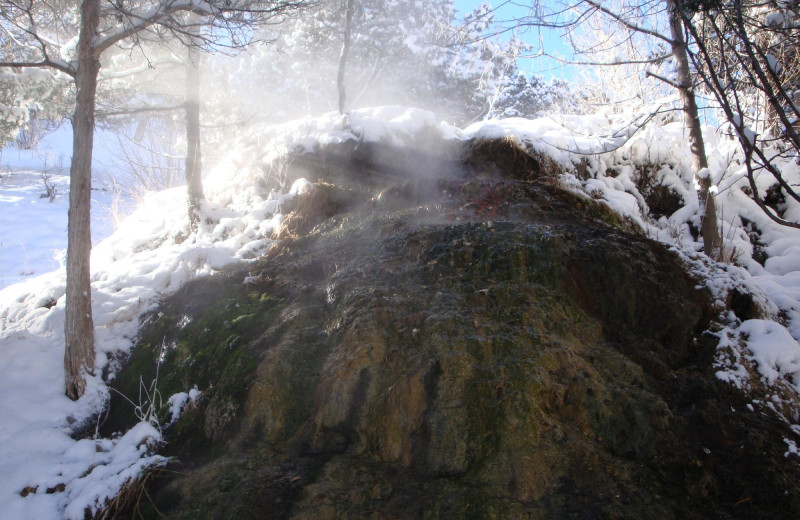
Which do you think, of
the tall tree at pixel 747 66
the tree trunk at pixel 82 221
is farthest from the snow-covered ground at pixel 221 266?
the tall tree at pixel 747 66

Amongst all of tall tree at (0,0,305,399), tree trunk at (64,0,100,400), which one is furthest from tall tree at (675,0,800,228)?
tree trunk at (64,0,100,400)

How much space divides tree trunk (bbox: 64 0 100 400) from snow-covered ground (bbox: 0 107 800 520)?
A: 215 millimetres

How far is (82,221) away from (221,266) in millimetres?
1389

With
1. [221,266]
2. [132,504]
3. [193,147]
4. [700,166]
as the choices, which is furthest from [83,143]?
[700,166]

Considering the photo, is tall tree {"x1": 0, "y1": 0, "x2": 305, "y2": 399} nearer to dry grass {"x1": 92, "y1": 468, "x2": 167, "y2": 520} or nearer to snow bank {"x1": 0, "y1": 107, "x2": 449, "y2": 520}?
snow bank {"x1": 0, "y1": 107, "x2": 449, "y2": 520}

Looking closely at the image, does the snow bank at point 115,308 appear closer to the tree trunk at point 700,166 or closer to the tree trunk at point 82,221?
the tree trunk at point 82,221

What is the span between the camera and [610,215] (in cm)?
529

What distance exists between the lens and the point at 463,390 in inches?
107

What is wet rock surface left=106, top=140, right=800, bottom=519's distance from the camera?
2371 mm

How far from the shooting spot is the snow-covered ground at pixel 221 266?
3018mm

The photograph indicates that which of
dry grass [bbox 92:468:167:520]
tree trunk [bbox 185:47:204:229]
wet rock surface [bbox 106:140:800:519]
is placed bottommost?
dry grass [bbox 92:468:167:520]

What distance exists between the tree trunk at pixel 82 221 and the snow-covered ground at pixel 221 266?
215mm

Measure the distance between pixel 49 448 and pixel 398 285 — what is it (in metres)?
2.68

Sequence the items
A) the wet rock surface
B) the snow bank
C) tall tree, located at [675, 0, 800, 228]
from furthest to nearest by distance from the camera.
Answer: the snow bank → the wet rock surface → tall tree, located at [675, 0, 800, 228]
